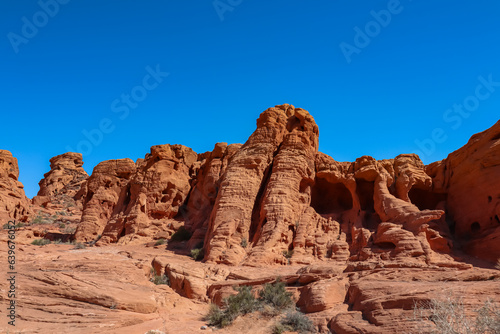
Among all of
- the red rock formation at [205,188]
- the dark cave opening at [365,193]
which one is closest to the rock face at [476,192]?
the dark cave opening at [365,193]

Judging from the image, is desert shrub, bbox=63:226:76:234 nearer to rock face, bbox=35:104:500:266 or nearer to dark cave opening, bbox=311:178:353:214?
rock face, bbox=35:104:500:266

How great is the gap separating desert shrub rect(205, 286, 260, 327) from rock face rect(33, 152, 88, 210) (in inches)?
1443

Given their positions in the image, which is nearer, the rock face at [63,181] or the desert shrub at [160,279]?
the desert shrub at [160,279]

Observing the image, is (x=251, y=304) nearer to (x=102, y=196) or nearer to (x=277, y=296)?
(x=277, y=296)

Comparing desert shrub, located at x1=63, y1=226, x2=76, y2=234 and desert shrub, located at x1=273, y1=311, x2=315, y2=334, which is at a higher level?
desert shrub, located at x1=63, y1=226, x2=76, y2=234

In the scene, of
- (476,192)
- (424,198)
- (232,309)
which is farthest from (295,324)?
(424,198)

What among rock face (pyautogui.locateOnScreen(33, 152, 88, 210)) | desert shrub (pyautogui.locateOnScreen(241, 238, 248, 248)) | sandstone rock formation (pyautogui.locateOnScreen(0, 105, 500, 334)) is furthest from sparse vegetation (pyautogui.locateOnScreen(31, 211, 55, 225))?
desert shrub (pyautogui.locateOnScreen(241, 238, 248, 248))

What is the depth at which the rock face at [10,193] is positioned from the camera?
28234 mm

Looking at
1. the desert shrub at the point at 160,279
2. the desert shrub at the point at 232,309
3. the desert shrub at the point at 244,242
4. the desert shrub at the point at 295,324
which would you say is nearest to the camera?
the desert shrub at the point at 295,324

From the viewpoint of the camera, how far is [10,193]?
2969 centimetres

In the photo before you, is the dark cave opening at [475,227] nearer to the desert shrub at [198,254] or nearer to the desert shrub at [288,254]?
the desert shrub at [288,254]

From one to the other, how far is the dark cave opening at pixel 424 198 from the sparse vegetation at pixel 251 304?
13238 millimetres

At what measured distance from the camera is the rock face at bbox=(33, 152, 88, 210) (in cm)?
4539

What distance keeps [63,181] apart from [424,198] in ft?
146
